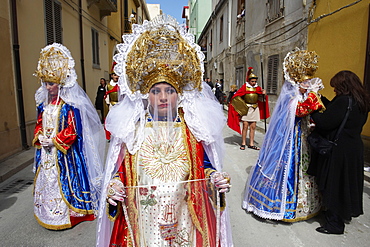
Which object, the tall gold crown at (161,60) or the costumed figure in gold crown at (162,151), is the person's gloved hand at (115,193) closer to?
the costumed figure in gold crown at (162,151)

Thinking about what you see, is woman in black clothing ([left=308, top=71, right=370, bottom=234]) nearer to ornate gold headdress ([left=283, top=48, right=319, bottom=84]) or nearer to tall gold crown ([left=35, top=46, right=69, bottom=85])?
ornate gold headdress ([left=283, top=48, right=319, bottom=84])

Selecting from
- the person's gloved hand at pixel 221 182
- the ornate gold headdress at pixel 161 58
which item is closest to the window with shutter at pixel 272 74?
the ornate gold headdress at pixel 161 58

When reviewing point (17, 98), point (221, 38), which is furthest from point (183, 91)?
point (221, 38)

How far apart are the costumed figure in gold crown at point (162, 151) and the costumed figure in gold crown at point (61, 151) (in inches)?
58.4

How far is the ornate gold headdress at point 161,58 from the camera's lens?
178 centimetres

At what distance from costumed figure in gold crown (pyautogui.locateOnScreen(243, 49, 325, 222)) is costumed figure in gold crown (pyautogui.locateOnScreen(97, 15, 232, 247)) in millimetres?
1503

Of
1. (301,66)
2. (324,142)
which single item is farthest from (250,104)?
(324,142)

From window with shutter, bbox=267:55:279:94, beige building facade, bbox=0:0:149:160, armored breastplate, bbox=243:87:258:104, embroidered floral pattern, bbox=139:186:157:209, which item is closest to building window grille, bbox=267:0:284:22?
window with shutter, bbox=267:55:279:94

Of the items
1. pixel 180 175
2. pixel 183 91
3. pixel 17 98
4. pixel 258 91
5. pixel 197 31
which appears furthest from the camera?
pixel 197 31

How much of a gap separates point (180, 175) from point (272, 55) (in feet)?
33.1

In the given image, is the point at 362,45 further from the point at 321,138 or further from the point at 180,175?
the point at 180,175

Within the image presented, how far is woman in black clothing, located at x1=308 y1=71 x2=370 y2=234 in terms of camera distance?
2.76 metres

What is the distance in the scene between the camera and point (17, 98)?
6129 millimetres

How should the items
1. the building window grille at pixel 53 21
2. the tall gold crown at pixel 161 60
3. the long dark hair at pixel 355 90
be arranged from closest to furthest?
the tall gold crown at pixel 161 60 → the long dark hair at pixel 355 90 → the building window grille at pixel 53 21
